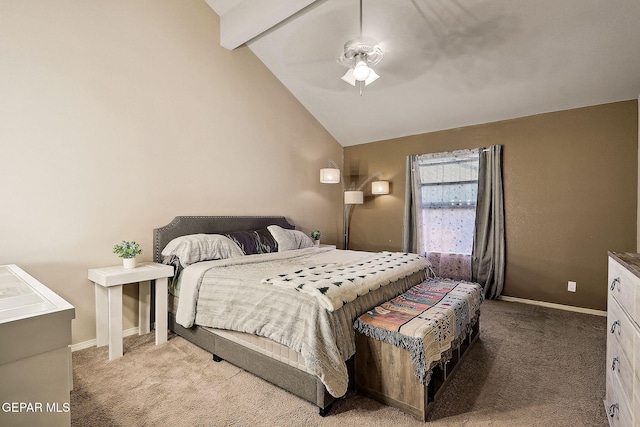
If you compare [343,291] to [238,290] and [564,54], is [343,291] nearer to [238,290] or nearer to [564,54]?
[238,290]

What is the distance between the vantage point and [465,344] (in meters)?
2.51

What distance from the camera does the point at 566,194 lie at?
373 cm

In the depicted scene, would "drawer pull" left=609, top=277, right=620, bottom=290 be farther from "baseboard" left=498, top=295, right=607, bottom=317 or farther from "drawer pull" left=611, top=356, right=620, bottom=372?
"baseboard" left=498, top=295, right=607, bottom=317

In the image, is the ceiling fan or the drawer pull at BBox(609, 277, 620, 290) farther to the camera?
the ceiling fan

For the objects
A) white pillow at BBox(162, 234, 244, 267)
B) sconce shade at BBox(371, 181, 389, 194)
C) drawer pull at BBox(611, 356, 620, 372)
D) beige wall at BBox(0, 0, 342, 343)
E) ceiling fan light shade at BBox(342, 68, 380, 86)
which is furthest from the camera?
sconce shade at BBox(371, 181, 389, 194)

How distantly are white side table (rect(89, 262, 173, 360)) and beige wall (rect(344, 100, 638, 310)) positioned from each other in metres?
4.09

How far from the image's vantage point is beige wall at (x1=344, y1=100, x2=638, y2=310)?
344 centimetres

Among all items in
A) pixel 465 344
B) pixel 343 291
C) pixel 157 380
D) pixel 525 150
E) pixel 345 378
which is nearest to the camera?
pixel 345 378

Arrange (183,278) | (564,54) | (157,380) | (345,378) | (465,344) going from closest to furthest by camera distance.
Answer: (345,378), (157,380), (465,344), (183,278), (564,54)

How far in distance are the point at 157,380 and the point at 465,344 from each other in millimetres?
2309

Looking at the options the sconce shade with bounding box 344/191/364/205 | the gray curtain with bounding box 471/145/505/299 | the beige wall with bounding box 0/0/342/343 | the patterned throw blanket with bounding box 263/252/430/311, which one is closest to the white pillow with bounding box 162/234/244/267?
the beige wall with bounding box 0/0/342/343

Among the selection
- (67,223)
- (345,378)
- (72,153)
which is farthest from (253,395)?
(72,153)

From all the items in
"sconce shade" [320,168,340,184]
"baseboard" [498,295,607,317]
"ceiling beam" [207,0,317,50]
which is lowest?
"baseboard" [498,295,607,317]

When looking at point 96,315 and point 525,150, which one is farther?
point 525,150
